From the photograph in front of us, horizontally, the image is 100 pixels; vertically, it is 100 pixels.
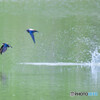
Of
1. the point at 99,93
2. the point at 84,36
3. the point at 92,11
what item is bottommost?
the point at 99,93

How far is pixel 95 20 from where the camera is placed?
891 inches

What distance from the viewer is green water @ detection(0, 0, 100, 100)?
26.7 feet

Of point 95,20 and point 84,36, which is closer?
point 84,36

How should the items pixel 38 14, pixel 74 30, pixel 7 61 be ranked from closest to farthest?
pixel 7 61 → pixel 74 30 → pixel 38 14

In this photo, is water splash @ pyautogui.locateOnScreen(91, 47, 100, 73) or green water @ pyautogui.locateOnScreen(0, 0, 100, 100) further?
water splash @ pyautogui.locateOnScreen(91, 47, 100, 73)

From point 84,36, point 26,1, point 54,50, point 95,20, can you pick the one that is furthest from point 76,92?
point 26,1

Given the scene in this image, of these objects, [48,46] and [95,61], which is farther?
[48,46]

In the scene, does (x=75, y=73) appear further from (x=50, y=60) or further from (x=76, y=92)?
(x=50, y=60)

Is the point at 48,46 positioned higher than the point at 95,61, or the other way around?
the point at 48,46

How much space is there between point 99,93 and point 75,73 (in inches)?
88.5

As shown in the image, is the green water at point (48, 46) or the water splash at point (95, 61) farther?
the water splash at point (95, 61)

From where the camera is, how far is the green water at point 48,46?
813 cm

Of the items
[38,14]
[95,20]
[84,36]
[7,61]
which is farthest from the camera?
[38,14]

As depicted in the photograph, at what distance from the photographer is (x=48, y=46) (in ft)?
53.0
